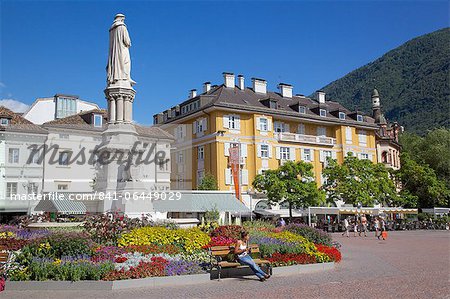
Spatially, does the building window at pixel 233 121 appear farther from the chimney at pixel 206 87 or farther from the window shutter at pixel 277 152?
the chimney at pixel 206 87

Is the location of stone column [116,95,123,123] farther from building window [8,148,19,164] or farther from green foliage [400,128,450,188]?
green foliage [400,128,450,188]

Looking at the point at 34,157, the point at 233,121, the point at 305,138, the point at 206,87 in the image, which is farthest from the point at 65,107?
the point at 305,138

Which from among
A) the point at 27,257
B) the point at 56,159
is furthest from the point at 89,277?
the point at 56,159

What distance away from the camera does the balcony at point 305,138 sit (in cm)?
5128

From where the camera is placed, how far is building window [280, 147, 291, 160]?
2019 inches

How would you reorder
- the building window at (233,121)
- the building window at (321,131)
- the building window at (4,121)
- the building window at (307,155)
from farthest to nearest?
1. the building window at (321,131)
2. the building window at (307,155)
3. the building window at (233,121)
4. the building window at (4,121)

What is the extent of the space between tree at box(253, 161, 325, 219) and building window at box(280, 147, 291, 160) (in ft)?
21.0

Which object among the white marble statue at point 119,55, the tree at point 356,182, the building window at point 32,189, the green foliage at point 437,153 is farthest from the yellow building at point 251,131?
the white marble statue at point 119,55

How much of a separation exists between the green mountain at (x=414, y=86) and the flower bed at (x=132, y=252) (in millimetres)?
102601

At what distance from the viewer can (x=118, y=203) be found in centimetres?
2169

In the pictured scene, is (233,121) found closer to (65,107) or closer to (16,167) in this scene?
(65,107)

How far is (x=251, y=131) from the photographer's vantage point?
49.1 m

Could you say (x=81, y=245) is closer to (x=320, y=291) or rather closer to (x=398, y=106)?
(x=320, y=291)

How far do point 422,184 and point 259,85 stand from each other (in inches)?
995
